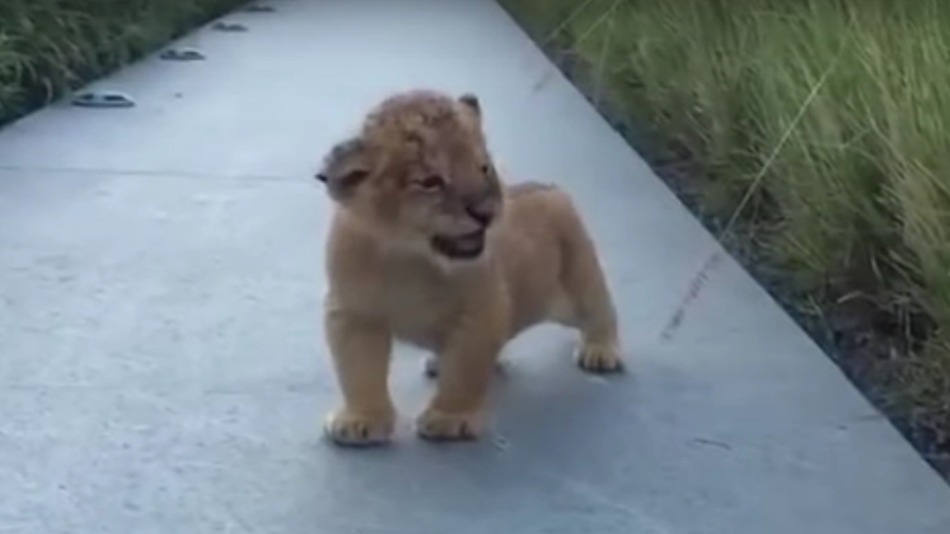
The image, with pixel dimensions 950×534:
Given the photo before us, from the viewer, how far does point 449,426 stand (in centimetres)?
271

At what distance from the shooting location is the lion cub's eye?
2.53 m

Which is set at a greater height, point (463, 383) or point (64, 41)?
point (463, 383)

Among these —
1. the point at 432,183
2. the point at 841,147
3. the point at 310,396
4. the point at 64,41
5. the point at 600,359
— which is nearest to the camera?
the point at 432,183

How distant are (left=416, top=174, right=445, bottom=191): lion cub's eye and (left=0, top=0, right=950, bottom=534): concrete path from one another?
36 centimetres

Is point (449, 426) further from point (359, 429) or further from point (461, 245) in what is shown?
point (461, 245)

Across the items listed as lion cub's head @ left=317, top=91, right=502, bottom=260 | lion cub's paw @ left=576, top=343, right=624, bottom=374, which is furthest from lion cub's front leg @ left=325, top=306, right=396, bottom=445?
lion cub's paw @ left=576, top=343, right=624, bottom=374

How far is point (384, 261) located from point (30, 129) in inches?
116

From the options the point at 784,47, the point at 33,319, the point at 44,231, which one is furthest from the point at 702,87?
the point at 33,319

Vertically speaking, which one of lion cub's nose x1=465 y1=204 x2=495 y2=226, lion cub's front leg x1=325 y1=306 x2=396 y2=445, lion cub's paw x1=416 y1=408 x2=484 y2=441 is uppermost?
lion cub's nose x1=465 y1=204 x2=495 y2=226

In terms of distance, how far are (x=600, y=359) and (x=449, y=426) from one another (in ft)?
1.59

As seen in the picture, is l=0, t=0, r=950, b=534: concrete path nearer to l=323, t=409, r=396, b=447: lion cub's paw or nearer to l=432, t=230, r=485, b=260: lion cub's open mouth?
l=323, t=409, r=396, b=447: lion cub's paw

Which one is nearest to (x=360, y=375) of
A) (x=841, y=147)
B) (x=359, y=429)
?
(x=359, y=429)

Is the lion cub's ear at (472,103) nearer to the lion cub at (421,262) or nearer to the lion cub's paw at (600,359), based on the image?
the lion cub at (421,262)

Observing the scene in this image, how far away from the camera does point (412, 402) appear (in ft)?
9.56
